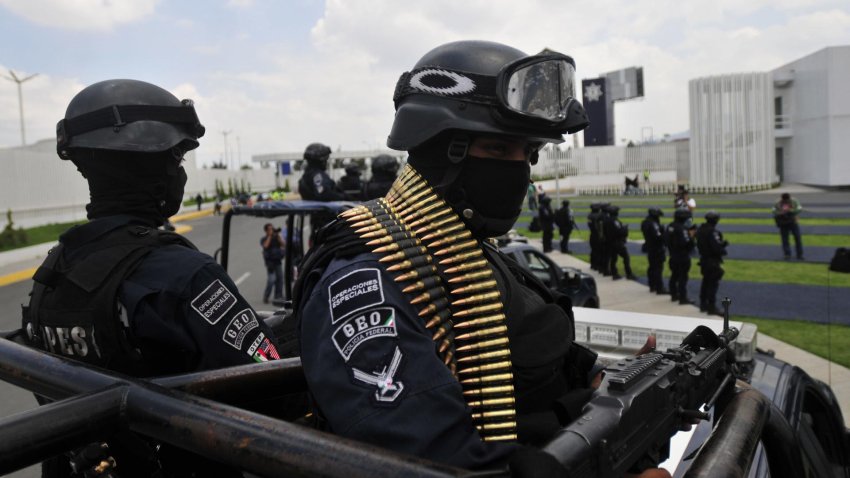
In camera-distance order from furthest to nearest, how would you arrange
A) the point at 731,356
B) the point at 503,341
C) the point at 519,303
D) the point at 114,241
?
the point at 114,241 → the point at 731,356 → the point at 519,303 → the point at 503,341

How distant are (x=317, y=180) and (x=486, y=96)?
269 inches

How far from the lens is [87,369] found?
1461 millimetres

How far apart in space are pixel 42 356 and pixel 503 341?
1.17 m

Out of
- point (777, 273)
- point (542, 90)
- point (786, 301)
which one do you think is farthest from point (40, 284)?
point (777, 273)

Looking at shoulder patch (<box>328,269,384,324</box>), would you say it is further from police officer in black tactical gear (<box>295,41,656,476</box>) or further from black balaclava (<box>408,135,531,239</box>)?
black balaclava (<box>408,135,531,239</box>)

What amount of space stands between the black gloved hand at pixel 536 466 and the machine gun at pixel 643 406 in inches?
1.0

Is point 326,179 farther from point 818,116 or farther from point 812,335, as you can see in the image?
point 818,116

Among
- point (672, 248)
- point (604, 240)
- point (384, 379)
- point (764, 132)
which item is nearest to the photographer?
point (384, 379)

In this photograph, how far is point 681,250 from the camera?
12070 millimetres

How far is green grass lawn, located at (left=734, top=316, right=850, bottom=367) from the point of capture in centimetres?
851

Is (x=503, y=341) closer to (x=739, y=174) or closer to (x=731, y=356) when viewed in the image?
(x=731, y=356)

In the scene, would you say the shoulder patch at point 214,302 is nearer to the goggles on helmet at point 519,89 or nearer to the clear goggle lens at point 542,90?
the goggles on helmet at point 519,89

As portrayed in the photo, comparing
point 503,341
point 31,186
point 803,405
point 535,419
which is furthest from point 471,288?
point 31,186

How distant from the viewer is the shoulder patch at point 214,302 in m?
2.21
